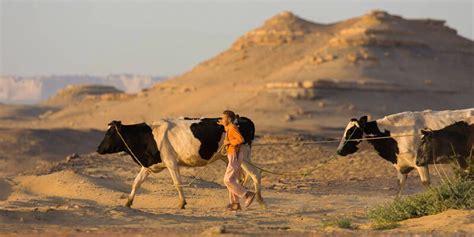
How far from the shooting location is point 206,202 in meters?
20.4

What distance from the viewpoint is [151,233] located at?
42.9 ft

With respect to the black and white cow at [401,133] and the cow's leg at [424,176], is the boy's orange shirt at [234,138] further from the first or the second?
the cow's leg at [424,176]

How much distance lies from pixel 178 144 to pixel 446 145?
5.07 meters

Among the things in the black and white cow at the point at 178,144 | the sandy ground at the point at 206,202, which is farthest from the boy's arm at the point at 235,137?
the sandy ground at the point at 206,202

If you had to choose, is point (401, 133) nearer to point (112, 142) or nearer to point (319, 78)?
point (112, 142)

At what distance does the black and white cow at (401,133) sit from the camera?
19016 mm

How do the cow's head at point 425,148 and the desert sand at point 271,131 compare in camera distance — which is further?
the cow's head at point 425,148

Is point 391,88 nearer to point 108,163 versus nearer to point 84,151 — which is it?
point 84,151

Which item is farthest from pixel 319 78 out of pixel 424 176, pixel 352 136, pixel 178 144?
pixel 178 144

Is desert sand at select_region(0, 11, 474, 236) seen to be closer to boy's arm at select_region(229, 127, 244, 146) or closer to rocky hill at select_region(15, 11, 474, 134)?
rocky hill at select_region(15, 11, 474, 134)

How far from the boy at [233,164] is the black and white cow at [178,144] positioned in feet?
2.27

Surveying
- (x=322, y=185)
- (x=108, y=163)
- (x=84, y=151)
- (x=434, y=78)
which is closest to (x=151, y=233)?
(x=322, y=185)

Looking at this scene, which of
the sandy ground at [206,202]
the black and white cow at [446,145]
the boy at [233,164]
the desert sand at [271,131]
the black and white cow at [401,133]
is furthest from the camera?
the black and white cow at [401,133]

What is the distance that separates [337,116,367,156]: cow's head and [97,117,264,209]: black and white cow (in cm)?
185
